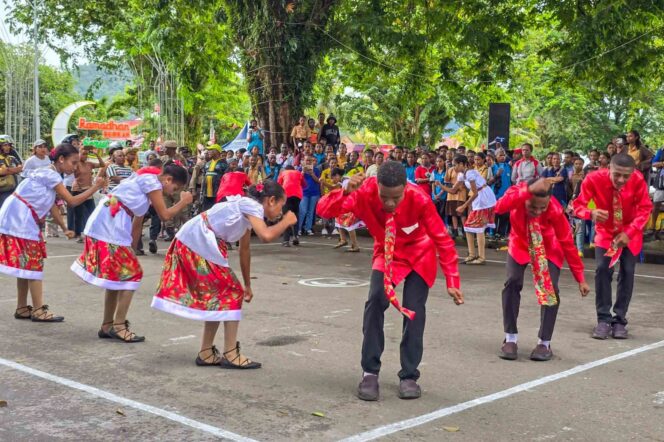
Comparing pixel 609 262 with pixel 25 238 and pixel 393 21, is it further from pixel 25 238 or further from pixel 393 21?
pixel 393 21

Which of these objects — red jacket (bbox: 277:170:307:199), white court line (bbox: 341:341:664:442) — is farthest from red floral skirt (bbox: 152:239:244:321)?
red jacket (bbox: 277:170:307:199)

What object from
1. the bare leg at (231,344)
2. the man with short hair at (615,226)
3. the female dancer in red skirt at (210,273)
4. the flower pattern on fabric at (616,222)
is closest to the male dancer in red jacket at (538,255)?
the man with short hair at (615,226)

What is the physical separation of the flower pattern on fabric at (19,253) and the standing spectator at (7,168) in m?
7.97

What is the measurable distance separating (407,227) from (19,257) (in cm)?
417

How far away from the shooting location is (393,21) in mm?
19844

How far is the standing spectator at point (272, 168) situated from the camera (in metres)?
18.4

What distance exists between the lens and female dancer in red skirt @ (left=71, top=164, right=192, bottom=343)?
7121 millimetres

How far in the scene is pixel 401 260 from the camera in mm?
5613

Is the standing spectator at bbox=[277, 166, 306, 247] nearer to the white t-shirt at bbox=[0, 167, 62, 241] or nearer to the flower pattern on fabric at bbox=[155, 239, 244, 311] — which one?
the white t-shirt at bbox=[0, 167, 62, 241]

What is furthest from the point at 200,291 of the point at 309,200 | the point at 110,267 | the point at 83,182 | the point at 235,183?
the point at 309,200

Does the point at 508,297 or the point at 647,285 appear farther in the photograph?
the point at 647,285

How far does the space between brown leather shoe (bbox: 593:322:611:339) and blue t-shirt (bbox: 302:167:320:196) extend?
10.6m

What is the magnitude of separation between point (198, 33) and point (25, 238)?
1476 centimetres

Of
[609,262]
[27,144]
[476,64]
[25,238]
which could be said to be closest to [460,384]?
[609,262]
